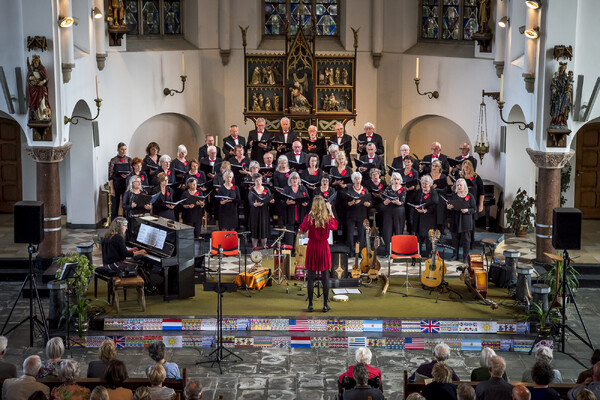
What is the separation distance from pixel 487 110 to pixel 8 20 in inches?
361

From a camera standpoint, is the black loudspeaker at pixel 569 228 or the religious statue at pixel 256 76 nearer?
the black loudspeaker at pixel 569 228

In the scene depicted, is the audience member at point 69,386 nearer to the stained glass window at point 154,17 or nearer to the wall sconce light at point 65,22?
the wall sconce light at point 65,22

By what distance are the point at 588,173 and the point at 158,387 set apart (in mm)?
13201

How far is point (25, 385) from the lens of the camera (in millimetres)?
8555

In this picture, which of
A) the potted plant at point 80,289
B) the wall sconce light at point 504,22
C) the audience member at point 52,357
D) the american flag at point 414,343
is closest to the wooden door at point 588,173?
the wall sconce light at point 504,22

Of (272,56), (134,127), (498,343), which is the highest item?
(272,56)

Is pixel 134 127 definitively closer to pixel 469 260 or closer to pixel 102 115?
pixel 102 115

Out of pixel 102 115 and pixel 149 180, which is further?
pixel 102 115

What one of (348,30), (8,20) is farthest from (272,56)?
(8,20)

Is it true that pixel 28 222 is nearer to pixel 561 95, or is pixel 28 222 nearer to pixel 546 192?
pixel 546 192

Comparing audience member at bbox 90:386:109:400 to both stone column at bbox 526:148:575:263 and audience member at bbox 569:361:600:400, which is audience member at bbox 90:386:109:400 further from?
stone column at bbox 526:148:575:263

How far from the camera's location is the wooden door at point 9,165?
19.5 meters

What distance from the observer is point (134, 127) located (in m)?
19.4

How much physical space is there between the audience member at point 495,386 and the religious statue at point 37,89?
8793 millimetres
